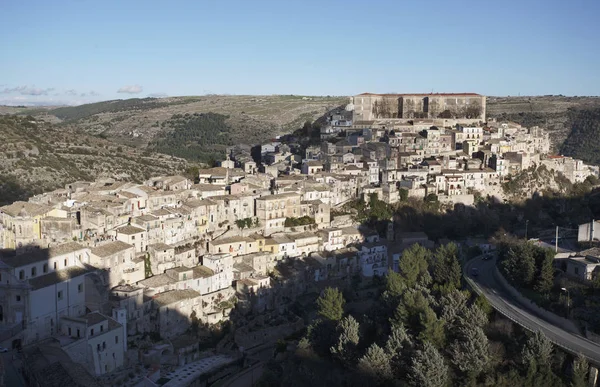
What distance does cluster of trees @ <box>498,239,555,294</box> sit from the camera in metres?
23.0

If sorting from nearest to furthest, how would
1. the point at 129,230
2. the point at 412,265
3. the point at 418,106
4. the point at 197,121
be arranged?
1. the point at 412,265
2. the point at 129,230
3. the point at 418,106
4. the point at 197,121

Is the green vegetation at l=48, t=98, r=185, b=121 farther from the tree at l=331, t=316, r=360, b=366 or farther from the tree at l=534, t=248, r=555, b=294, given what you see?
the tree at l=534, t=248, r=555, b=294

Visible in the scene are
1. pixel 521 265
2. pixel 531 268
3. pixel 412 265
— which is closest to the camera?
pixel 531 268

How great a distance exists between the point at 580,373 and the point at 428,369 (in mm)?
4047

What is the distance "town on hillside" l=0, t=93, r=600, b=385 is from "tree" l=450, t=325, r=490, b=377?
550 cm

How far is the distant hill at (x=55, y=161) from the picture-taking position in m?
42.6

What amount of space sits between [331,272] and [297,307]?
142 inches

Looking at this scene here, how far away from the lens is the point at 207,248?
32.6m

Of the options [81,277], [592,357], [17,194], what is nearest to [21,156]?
[17,194]

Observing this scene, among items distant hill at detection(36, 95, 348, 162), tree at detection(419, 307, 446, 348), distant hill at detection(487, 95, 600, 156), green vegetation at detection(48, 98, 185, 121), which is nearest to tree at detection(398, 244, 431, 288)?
tree at detection(419, 307, 446, 348)

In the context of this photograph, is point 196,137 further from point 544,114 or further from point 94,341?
point 94,341

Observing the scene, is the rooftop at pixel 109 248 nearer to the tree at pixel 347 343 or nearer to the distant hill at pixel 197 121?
the tree at pixel 347 343

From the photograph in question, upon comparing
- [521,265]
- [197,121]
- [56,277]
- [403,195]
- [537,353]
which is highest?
[197,121]

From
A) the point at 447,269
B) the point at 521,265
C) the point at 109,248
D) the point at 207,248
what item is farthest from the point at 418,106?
the point at 109,248
